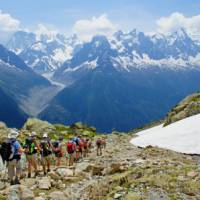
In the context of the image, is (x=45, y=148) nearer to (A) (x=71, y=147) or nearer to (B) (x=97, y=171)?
(B) (x=97, y=171)

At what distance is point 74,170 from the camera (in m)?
29.3

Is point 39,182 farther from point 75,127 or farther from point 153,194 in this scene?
point 75,127

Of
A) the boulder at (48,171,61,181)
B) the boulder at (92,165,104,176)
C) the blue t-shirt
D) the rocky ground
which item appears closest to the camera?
the rocky ground

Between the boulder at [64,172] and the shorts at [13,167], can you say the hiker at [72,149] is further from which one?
the shorts at [13,167]

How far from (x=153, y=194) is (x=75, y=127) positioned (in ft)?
289

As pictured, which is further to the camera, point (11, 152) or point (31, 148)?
point (31, 148)

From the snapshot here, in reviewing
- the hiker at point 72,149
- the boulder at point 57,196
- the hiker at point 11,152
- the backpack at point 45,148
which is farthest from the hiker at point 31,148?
the hiker at point 72,149

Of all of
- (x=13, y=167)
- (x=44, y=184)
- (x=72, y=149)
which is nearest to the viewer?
(x=44, y=184)

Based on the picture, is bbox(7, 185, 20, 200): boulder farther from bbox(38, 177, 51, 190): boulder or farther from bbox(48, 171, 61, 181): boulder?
bbox(48, 171, 61, 181): boulder

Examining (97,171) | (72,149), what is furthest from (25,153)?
(72,149)

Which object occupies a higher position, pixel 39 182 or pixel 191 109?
pixel 191 109

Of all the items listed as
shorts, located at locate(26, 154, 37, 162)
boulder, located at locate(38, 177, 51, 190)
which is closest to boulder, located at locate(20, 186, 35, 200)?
boulder, located at locate(38, 177, 51, 190)

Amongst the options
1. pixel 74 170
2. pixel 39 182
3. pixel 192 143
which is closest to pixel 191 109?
pixel 192 143

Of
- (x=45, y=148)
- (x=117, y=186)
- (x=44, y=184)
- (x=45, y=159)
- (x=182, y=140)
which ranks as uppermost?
(x=182, y=140)
